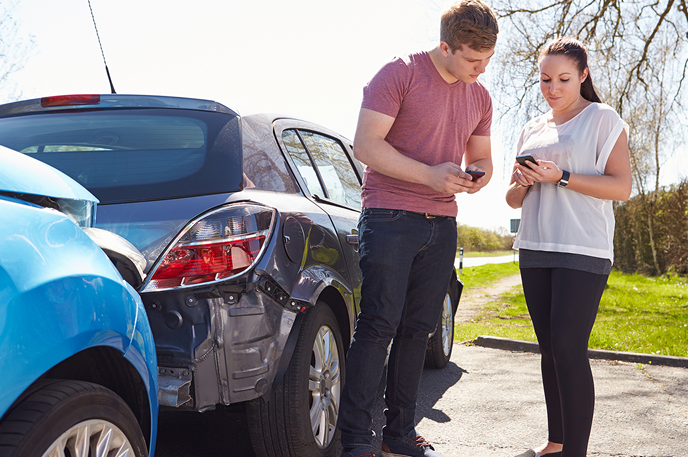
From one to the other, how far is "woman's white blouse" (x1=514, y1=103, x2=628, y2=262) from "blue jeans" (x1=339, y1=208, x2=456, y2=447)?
1.52 ft

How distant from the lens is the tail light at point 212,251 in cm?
224

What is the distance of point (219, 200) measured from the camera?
93.0 inches

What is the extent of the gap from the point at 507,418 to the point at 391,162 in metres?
2.21

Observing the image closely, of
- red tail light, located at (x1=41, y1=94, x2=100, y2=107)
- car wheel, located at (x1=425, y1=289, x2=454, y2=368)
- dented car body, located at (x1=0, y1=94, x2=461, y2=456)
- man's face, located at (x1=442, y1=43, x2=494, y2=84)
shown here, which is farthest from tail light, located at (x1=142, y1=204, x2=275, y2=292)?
car wheel, located at (x1=425, y1=289, x2=454, y2=368)

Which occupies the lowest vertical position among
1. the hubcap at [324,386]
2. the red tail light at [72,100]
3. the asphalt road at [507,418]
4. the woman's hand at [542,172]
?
the asphalt road at [507,418]

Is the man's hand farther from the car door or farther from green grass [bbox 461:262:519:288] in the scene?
green grass [bbox 461:262:519:288]

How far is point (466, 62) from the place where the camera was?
2.59m

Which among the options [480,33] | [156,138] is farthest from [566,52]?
[156,138]

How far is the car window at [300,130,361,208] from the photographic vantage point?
138 inches

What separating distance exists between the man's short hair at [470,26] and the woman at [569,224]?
0.45 metres

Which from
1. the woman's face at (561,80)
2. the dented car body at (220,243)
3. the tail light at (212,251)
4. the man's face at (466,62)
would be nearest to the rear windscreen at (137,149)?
the dented car body at (220,243)

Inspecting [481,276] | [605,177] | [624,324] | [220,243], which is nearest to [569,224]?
[605,177]

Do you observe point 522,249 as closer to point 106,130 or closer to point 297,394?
point 297,394

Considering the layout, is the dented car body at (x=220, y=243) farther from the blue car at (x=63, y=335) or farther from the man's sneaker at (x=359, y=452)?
the blue car at (x=63, y=335)
